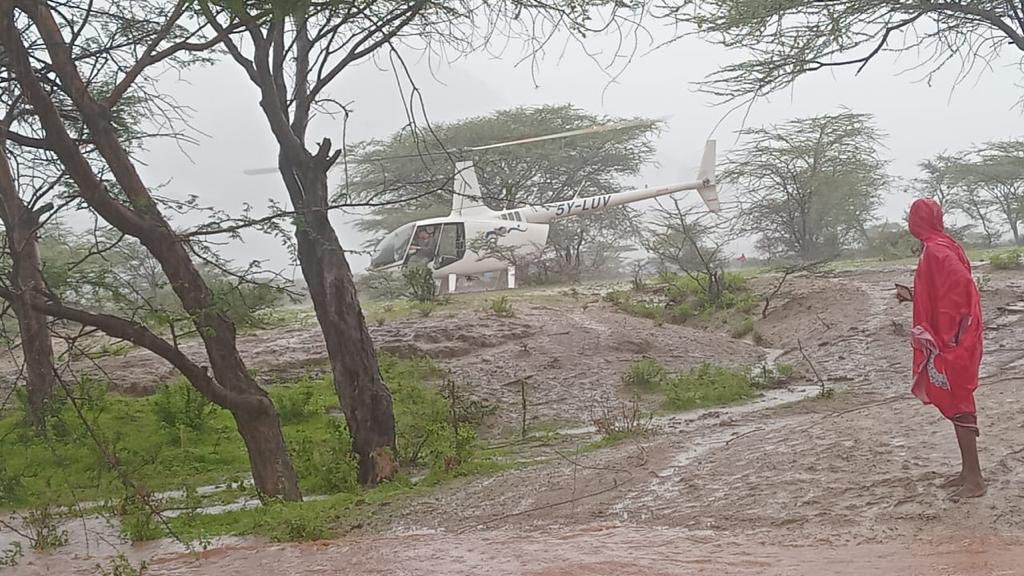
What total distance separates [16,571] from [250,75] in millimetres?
4730

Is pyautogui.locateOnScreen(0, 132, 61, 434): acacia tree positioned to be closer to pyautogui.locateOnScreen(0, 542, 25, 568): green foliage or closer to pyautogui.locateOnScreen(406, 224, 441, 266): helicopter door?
pyautogui.locateOnScreen(0, 542, 25, 568): green foliage

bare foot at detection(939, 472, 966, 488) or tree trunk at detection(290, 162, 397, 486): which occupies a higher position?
tree trunk at detection(290, 162, 397, 486)

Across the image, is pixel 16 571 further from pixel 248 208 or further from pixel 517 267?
pixel 517 267

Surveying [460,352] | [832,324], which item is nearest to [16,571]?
[460,352]

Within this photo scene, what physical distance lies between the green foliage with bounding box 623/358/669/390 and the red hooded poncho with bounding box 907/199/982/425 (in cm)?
776

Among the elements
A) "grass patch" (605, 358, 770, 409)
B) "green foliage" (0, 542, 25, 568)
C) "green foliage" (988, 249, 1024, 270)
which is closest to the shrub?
"grass patch" (605, 358, 770, 409)

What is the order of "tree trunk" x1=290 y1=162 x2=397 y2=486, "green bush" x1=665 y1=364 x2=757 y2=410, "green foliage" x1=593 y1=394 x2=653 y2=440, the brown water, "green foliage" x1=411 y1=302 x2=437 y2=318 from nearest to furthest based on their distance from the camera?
the brown water < "tree trunk" x1=290 y1=162 x2=397 y2=486 < "green foliage" x1=593 y1=394 x2=653 y2=440 < "green bush" x1=665 y1=364 x2=757 y2=410 < "green foliage" x1=411 y1=302 x2=437 y2=318

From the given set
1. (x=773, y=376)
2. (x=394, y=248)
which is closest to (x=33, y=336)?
(x=773, y=376)

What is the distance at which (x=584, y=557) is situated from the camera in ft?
15.5

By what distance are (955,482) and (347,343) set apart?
5235mm

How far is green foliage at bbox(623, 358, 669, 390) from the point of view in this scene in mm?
12578

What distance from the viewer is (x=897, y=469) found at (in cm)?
561

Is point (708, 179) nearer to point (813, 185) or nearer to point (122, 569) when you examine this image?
point (813, 185)

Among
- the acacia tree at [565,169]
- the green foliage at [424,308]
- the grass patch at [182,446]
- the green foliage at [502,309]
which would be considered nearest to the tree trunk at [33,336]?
the grass patch at [182,446]
